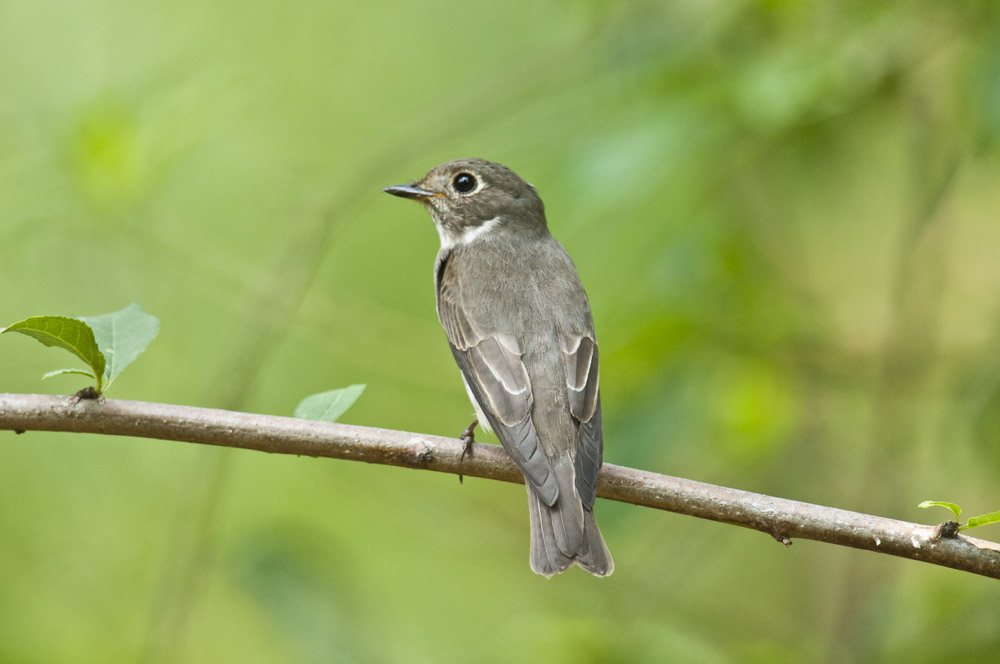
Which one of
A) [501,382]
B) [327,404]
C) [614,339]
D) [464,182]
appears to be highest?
[464,182]

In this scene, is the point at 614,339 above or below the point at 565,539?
above

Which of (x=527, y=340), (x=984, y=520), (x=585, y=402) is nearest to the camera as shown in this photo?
(x=984, y=520)

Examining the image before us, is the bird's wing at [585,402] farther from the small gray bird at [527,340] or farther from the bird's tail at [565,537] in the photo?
the bird's tail at [565,537]

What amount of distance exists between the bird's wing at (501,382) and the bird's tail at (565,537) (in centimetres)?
5

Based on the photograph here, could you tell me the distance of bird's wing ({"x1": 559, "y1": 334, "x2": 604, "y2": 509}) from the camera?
334 cm

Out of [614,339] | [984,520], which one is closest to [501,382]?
[614,339]

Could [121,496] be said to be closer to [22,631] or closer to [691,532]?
[22,631]

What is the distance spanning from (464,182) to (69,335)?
2.73m

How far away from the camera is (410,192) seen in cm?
482

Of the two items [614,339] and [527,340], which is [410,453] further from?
[614,339]

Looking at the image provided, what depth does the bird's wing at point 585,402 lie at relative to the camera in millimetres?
3342

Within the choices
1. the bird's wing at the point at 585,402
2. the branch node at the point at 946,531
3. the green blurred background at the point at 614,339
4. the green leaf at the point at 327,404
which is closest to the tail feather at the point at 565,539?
the bird's wing at the point at 585,402

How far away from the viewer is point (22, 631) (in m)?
5.56

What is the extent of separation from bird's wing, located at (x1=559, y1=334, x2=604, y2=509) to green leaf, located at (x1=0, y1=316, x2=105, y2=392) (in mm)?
1492
